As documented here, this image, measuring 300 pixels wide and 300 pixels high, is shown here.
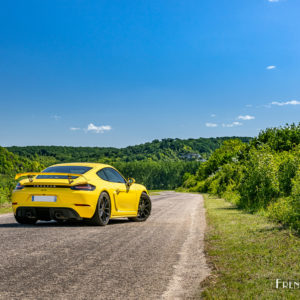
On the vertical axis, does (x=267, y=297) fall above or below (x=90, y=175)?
below

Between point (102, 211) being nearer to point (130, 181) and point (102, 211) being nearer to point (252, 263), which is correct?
point (130, 181)

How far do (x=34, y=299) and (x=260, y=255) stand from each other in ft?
11.6

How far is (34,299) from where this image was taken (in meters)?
3.62

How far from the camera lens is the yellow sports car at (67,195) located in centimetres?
861

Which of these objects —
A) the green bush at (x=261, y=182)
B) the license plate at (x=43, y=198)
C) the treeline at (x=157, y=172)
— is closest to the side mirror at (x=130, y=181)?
the license plate at (x=43, y=198)

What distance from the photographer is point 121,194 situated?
10.1 m

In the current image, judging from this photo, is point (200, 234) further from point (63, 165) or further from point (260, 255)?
point (63, 165)

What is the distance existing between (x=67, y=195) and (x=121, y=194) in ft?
6.01

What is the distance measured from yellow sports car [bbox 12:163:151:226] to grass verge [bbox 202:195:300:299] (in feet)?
8.32

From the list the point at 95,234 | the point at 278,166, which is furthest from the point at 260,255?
the point at 278,166

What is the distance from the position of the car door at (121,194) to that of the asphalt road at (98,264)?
1501 mm

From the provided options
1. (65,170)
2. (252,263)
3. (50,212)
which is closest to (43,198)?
(50,212)

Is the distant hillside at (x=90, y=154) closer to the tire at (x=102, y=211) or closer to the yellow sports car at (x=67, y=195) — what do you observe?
the yellow sports car at (x=67, y=195)

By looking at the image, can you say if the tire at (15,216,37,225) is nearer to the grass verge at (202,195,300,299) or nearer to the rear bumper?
the rear bumper
